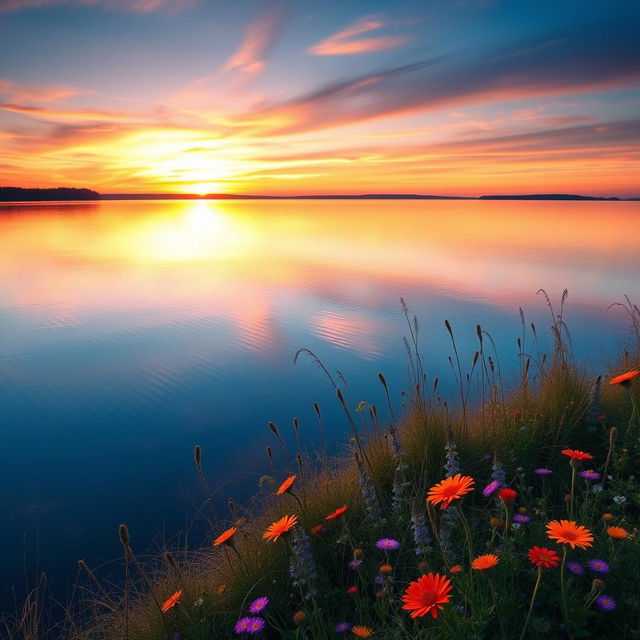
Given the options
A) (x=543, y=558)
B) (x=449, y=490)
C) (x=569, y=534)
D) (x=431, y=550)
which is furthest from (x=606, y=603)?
(x=449, y=490)

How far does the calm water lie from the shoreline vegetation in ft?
3.63

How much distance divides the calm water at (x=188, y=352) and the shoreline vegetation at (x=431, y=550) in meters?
1.11

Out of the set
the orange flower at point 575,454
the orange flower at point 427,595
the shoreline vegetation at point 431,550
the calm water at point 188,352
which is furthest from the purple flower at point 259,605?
the calm water at point 188,352

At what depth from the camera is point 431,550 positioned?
2.72m

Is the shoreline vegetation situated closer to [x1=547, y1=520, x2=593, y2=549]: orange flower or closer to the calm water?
[x1=547, y1=520, x2=593, y2=549]: orange flower

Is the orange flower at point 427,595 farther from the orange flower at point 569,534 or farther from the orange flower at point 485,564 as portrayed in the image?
the orange flower at point 569,534

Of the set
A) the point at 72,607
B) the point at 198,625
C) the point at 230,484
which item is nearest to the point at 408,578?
the point at 198,625

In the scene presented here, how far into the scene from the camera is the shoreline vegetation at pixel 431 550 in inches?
91.1

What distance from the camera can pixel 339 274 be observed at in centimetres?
2094

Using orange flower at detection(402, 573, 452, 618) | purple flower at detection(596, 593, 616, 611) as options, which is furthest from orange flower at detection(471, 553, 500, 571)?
purple flower at detection(596, 593, 616, 611)

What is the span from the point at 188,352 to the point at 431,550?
30.1 feet

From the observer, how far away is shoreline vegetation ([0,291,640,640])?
7.59ft

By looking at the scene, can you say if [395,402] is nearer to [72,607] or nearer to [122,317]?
[72,607]

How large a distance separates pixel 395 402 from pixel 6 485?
5531 millimetres
